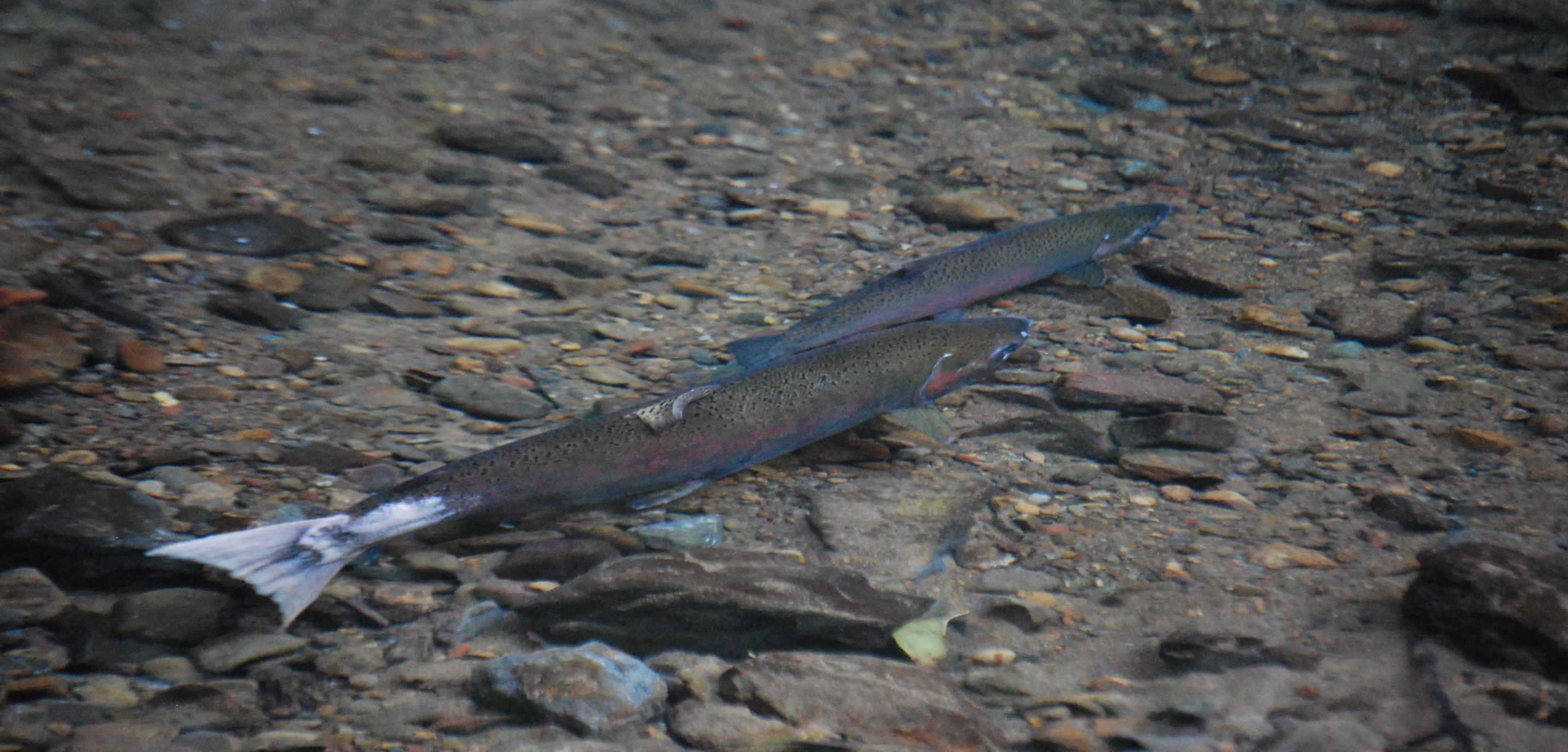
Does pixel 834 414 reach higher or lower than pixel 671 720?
higher

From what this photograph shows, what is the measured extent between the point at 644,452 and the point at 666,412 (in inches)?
5.6

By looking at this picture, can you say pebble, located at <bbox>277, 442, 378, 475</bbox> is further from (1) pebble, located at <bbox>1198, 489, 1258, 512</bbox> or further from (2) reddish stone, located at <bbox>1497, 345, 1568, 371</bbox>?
(2) reddish stone, located at <bbox>1497, 345, 1568, 371</bbox>

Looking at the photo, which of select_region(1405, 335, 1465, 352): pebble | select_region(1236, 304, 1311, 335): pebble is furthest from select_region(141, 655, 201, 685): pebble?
select_region(1405, 335, 1465, 352): pebble

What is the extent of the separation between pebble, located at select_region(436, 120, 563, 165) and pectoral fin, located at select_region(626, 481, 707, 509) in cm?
332

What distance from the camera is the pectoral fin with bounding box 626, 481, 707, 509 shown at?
3.14 metres

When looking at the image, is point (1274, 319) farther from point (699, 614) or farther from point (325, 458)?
point (325, 458)

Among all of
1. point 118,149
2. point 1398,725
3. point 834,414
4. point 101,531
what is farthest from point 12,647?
point 118,149

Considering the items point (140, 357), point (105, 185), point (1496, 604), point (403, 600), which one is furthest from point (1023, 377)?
point (105, 185)

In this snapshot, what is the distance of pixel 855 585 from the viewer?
2.77m

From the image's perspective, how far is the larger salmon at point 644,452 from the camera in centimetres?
262

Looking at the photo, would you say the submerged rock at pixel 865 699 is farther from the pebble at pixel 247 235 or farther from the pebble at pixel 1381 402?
the pebble at pixel 247 235

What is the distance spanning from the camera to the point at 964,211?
5469 mm

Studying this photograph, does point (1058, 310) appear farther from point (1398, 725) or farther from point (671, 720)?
point (671, 720)

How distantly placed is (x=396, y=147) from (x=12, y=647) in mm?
3923
